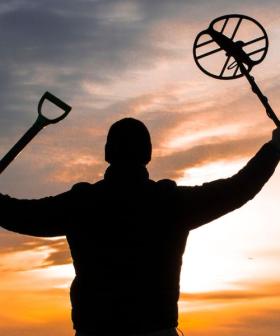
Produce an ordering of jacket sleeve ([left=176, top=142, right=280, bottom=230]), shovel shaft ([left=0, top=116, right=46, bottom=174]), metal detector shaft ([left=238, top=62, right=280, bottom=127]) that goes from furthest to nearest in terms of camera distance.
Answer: shovel shaft ([left=0, top=116, right=46, bottom=174]), metal detector shaft ([left=238, top=62, right=280, bottom=127]), jacket sleeve ([left=176, top=142, right=280, bottom=230])

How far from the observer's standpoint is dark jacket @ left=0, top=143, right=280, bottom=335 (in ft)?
10.3

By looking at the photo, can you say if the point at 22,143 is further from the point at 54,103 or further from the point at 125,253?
the point at 125,253

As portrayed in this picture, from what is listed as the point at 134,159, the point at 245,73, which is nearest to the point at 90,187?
the point at 134,159

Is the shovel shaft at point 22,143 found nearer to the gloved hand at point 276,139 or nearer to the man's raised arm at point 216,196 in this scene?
the man's raised arm at point 216,196

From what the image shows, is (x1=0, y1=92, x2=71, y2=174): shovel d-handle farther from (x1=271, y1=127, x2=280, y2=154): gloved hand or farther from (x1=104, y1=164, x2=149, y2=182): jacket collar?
(x1=271, y1=127, x2=280, y2=154): gloved hand

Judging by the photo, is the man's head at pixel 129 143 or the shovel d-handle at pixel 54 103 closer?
the man's head at pixel 129 143

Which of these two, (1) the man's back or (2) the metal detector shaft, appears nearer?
(1) the man's back

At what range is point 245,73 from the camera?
14.8ft

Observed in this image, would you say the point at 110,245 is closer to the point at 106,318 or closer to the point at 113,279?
the point at 113,279

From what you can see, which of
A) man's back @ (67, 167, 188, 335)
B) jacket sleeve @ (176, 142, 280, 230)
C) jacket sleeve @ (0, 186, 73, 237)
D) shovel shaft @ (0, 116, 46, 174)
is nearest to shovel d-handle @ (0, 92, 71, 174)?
shovel shaft @ (0, 116, 46, 174)

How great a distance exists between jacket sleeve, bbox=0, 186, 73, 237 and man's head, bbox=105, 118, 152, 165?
0.42 meters

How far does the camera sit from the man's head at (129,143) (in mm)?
3285

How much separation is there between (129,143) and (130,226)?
0.55 metres

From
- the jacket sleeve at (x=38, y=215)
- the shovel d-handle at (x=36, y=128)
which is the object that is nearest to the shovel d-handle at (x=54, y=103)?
the shovel d-handle at (x=36, y=128)
